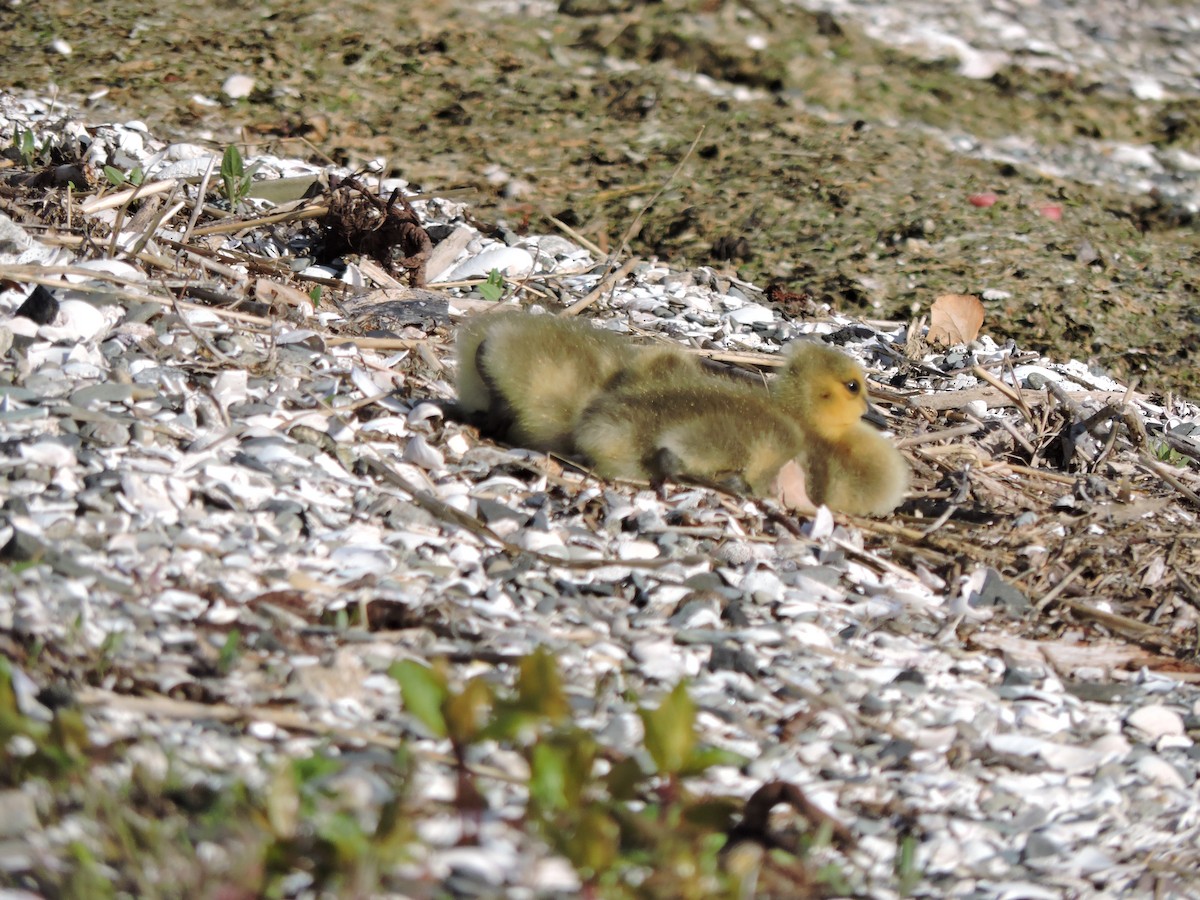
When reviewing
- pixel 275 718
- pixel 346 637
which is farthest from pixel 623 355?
pixel 275 718

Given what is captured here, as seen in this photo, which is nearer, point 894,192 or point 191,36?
point 894,192

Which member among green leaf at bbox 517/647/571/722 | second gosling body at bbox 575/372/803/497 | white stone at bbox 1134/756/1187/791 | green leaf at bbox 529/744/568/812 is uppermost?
green leaf at bbox 517/647/571/722

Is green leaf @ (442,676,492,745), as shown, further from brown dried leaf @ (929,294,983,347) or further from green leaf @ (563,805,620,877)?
brown dried leaf @ (929,294,983,347)

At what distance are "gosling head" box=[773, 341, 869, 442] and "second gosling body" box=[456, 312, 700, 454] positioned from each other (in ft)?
0.89

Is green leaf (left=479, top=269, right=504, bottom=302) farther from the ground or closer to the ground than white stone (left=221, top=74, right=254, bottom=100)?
closer to the ground

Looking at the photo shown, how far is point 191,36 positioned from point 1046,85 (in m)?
4.67


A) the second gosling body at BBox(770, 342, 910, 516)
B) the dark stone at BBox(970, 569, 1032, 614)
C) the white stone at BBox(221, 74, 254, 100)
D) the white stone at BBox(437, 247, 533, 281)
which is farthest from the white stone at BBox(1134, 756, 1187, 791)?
the white stone at BBox(221, 74, 254, 100)

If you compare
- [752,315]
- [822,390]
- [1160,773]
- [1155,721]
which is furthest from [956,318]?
[1160,773]

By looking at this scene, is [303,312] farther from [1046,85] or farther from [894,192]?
[1046,85]

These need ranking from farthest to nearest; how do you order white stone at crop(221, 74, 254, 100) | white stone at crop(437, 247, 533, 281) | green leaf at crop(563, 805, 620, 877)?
white stone at crop(221, 74, 254, 100), white stone at crop(437, 247, 533, 281), green leaf at crop(563, 805, 620, 877)

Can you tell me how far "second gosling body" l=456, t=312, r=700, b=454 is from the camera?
138 inches

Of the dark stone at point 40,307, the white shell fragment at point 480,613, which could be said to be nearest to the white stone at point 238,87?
the white shell fragment at point 480,613

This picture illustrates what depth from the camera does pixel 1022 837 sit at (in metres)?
2.52

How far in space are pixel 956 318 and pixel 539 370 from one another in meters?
2.10
